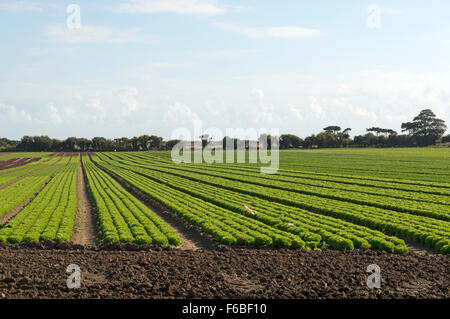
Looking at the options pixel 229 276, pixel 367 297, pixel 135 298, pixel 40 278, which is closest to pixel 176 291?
pixel 135 298

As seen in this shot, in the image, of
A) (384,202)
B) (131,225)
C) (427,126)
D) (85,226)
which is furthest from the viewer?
(427,126)

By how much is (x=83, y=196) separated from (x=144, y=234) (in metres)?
20.9

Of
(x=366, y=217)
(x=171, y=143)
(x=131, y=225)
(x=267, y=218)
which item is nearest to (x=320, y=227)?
(x=267, y=218)

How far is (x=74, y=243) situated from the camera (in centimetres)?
1995

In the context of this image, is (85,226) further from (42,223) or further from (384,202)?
(384,202)

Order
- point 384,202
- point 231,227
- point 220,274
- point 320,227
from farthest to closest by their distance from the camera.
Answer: point 384,202 → point 231,227 → point 320,227 → point 220,274

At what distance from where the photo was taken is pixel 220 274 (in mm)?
14586

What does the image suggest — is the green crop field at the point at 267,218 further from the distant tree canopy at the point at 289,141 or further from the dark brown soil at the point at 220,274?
the distant tree canopy at the point at 289,141

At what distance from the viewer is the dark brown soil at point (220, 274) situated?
12828 mm

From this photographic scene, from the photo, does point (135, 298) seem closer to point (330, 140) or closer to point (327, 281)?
point (327, 281)

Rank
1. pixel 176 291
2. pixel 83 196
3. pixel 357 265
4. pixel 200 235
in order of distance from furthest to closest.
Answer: pixel 83 196, pixel 200 235, pixel 357 265, pixel 176 291

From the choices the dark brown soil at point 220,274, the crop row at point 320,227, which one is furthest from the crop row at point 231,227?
the dark brown soil at point 220,274

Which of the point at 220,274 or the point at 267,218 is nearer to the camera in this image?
the point at 220,274

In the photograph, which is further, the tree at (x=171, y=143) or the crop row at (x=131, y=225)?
the tree at (x=171, y=143)
